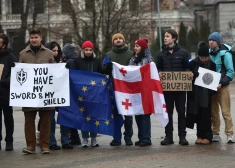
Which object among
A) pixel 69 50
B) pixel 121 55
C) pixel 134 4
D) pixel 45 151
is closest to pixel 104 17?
pixel 134 4

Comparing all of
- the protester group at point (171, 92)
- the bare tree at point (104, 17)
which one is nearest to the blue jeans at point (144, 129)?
the protester group at point (171, 92)

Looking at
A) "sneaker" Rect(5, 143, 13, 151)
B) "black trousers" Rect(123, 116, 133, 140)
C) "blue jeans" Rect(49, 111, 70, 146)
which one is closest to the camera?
"sneaker" Rect(5, 143, 13, 151)

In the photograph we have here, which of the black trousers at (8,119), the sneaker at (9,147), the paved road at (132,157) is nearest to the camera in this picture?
the paved road at (132,157)

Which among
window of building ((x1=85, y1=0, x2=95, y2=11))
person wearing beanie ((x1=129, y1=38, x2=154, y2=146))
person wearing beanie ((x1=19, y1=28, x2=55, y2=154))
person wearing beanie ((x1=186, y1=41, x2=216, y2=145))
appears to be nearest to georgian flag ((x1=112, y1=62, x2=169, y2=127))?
person wearing beanie ((x1=129, y1=38, x2=154, y2=146))

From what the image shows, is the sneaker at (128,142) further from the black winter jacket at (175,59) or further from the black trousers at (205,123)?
the black winter jacket at (175,59)

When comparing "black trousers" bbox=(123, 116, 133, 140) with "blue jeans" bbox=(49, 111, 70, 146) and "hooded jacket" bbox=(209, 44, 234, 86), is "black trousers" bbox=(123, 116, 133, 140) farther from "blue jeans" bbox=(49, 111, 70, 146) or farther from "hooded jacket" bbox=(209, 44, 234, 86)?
"hooded jacket" bbox=(209, 44, 234, 86)

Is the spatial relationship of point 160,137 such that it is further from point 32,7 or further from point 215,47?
point 32,7

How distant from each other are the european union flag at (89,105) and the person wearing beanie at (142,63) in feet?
1.66

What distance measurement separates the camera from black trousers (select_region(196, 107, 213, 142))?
37.2 feet

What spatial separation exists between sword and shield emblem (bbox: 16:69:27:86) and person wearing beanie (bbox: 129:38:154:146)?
6.56 ft

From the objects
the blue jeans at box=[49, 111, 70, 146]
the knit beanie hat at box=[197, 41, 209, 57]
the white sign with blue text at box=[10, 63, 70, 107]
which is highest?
the knit beanie hat at box=[197, 41, 209, 57]

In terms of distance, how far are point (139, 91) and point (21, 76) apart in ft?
6.99

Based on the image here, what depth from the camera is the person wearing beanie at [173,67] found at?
36.9 ft

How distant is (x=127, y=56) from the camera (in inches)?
456
